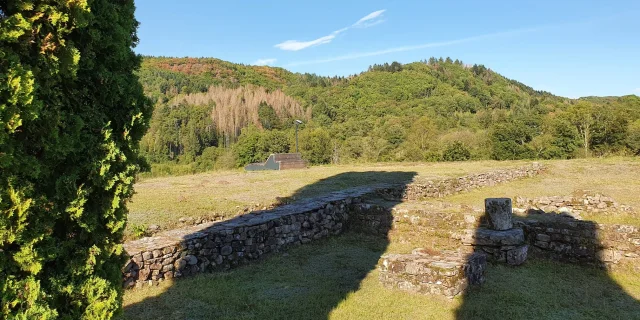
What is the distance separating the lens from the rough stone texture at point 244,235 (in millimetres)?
6412

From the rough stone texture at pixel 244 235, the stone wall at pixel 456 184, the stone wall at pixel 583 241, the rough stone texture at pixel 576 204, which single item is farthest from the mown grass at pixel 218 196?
the stone wall at pixel 583 241

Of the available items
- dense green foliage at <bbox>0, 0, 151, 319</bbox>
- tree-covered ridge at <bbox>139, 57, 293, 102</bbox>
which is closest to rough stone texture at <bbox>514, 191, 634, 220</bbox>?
dense green foliage at <bbox>0, 0, 151, 319</bbox>

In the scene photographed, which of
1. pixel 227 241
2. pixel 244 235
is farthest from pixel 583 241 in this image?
pixel 227 241

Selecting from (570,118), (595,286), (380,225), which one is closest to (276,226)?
(380,225)

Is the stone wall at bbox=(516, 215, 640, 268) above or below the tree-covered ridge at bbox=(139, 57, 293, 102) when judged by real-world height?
below

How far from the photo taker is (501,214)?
26.1 feet

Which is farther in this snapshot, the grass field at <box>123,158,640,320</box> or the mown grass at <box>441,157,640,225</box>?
the mown grass at <box>441,157,640,225</box>

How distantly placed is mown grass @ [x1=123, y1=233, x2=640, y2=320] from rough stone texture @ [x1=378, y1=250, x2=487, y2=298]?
14 cm

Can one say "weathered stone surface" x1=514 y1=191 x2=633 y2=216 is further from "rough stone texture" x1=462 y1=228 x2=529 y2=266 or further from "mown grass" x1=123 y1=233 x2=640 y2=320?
"mown grass" x1=123 y1=233 x2=640 y2=320

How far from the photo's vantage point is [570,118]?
4822 centimetres

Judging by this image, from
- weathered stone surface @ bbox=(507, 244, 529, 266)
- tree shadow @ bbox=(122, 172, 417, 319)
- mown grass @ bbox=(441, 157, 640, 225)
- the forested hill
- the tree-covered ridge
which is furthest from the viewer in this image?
the tree-covered ridge

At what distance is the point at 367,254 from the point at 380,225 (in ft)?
5.36

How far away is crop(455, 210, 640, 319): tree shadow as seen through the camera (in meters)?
5.50

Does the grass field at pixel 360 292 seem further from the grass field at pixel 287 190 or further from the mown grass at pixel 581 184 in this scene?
the mown grass at pixel 581 184
